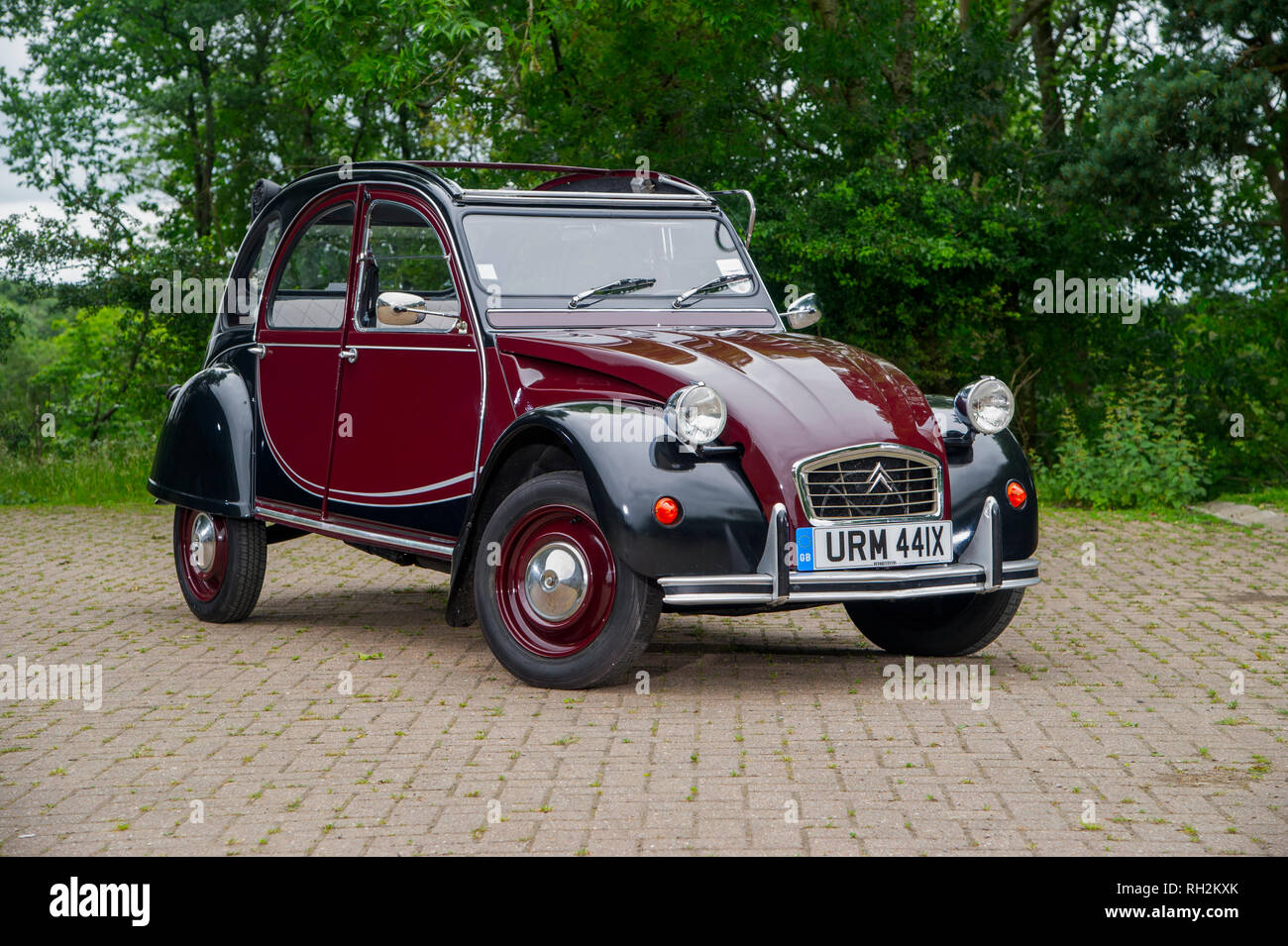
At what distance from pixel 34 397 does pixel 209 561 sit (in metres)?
29.8

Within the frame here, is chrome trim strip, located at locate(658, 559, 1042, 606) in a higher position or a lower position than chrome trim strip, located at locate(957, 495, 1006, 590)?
lower

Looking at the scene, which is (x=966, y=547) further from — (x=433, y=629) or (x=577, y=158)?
(x=577, y=158)

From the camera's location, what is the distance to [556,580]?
265 inches

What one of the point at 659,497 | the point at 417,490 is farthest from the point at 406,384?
the point at 659,497

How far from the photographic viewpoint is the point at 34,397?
36469mm

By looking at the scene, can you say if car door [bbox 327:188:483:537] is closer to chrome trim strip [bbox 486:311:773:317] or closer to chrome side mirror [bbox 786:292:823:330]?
chrome trim strip [bbox 486:311:773:317]

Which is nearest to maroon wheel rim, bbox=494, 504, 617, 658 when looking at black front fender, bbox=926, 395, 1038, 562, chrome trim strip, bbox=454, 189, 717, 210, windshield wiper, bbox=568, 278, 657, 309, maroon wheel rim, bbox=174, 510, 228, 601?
windshield wiper, bbox=568, 278, 657, 309

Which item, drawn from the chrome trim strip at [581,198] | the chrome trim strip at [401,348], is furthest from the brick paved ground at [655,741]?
the chrome trim strip at [581,198]

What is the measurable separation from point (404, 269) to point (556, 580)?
2.37 meters

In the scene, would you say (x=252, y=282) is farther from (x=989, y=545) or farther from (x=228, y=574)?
(x=989, y=545)

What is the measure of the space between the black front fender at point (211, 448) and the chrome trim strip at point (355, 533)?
0.58 ft

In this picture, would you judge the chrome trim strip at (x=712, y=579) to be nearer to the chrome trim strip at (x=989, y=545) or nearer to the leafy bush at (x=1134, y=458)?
the chrome trim strip at (x=989, y=545)

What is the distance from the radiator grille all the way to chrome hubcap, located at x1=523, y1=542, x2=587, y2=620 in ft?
Answer: 3.35

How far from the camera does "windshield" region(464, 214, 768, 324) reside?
299 inches
